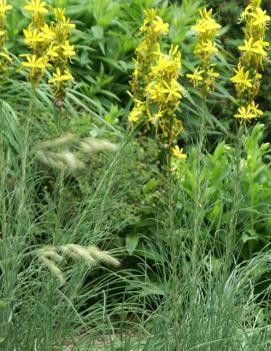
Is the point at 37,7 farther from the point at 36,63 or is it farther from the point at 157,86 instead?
the point at 157,86

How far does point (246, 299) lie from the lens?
5.00 metres

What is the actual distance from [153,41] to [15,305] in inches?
50.6

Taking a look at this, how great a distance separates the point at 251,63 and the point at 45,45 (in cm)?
88

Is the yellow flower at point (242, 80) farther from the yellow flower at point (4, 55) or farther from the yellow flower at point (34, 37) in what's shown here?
the yellow flower at point (4, 55)

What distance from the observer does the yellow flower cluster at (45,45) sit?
14.0 ft

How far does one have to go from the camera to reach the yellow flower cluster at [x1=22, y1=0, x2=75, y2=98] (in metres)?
4.25

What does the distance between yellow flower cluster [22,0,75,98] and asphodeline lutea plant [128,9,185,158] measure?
0.34 m

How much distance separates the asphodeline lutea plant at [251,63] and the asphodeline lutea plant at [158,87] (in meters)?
0.28

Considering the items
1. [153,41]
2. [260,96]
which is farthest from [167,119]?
[260,96]

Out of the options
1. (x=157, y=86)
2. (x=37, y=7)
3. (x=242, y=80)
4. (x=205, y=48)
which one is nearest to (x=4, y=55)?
(x=37, y=7)

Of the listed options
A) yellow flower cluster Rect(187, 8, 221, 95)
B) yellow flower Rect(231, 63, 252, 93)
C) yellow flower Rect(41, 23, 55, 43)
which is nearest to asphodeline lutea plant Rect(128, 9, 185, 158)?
yellow flower cluster Rect(187, 8, 221, 95)

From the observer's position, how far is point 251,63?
14.6 ft

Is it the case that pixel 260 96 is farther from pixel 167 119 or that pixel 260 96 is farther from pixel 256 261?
pixel 167 119

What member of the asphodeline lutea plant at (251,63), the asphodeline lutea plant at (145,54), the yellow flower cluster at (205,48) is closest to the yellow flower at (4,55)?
the asphodeline lutea plant at (145,54)
